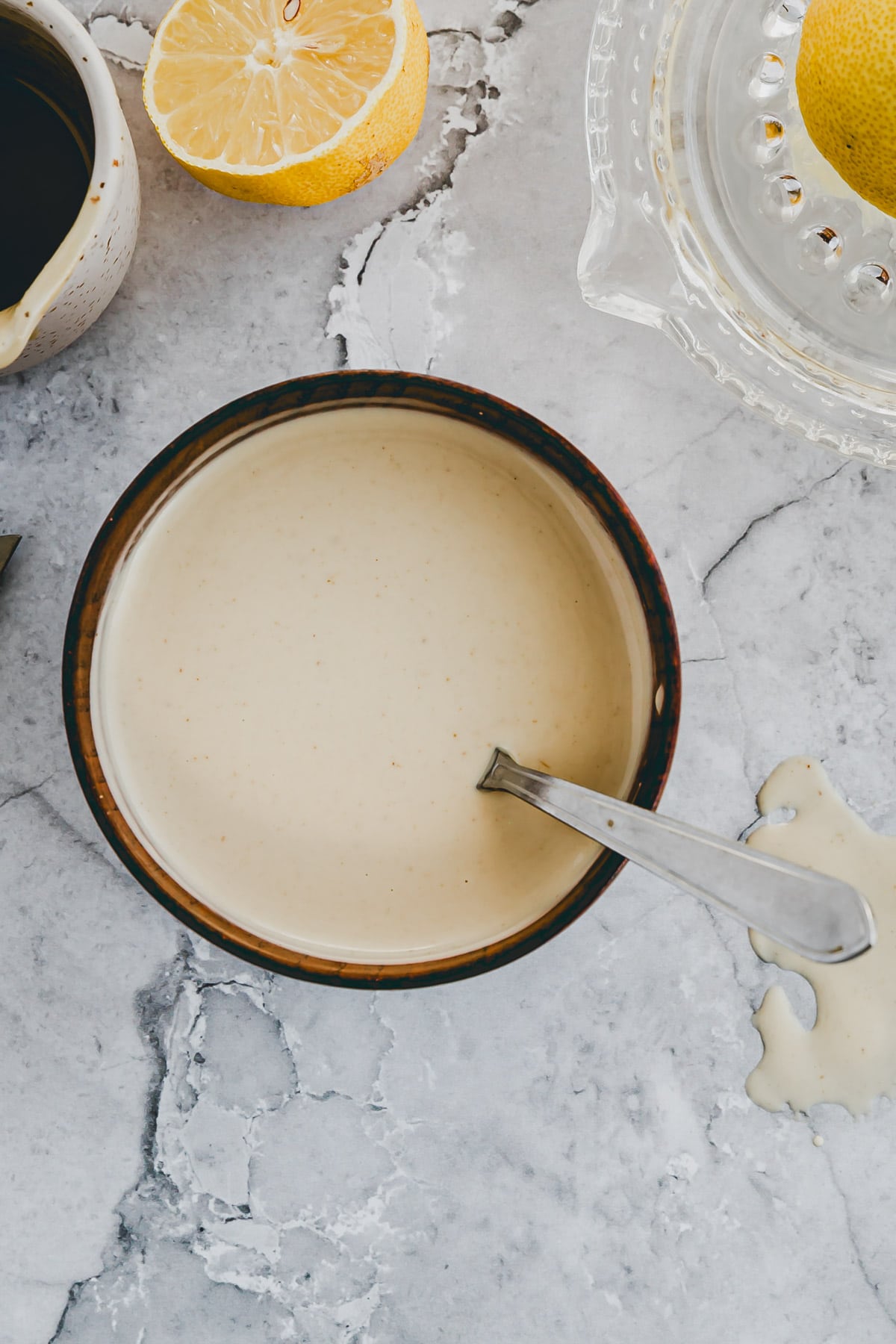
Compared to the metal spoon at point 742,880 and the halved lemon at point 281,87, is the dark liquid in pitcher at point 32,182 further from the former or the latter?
the metal spoon at point 742,880

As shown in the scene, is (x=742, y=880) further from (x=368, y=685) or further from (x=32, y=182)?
(x=32, y=182)

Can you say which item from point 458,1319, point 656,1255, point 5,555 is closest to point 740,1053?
point 656,1255

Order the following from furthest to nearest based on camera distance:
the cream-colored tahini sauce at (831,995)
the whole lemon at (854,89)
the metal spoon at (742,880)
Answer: the cream-colored tahini sauce at (831,995)
the whole lemon at (854,89)
the metal spoon at (742,880)

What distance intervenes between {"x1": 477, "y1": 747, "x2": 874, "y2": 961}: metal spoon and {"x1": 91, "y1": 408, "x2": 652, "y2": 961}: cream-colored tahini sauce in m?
0.10

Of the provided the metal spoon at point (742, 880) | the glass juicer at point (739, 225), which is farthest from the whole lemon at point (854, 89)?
the metal spoon at point (742, 880)

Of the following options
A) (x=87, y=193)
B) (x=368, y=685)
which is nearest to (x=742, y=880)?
(x=368, y=685)

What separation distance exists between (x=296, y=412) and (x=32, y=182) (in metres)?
0.26

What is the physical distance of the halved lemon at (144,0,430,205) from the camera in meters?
0.61

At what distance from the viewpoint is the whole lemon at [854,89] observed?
504mm

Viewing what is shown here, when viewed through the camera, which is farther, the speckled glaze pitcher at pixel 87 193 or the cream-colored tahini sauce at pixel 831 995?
the cream-colored tahini sauce at pixel 831 995

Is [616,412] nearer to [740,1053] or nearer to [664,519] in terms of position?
[664,519]

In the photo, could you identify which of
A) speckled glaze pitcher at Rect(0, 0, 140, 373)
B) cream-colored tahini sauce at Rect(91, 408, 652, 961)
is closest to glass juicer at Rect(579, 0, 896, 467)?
cream-colored tahini sauce at Rect(91, 408, 652, 961)

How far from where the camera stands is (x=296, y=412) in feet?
1.96

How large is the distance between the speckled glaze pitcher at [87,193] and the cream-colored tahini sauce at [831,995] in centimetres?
57
